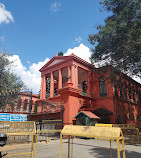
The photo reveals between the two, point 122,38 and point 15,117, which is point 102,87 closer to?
point 122,38

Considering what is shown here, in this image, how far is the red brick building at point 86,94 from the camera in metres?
15.0

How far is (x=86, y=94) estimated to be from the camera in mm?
20500

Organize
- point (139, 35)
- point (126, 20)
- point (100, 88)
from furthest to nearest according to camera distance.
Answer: point (100, 88)
point (126, 20)
point (139, 35)

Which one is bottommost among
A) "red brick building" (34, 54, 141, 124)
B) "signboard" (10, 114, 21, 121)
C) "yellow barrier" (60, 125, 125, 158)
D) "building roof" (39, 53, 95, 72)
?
"signboard" (10, 114, 21, 121)

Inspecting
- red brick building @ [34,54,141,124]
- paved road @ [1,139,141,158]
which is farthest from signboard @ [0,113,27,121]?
red brick building @ [34,54,141,124]

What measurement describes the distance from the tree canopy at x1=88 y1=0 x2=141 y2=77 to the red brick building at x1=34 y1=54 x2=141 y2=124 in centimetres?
301

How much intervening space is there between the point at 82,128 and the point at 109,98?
643 inches

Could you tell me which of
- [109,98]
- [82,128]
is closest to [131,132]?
[109,98]

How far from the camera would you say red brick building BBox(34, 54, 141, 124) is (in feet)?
49.1

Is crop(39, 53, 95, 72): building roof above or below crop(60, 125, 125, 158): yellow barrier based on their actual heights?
above

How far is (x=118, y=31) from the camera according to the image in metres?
14.5

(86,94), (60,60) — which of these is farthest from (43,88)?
(86,94)

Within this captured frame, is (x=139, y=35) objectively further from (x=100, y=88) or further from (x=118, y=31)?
(x=100, y=88)

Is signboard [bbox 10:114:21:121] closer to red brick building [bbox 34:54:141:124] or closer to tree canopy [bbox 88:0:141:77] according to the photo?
red brick building [bbox 34:54:141:124]
